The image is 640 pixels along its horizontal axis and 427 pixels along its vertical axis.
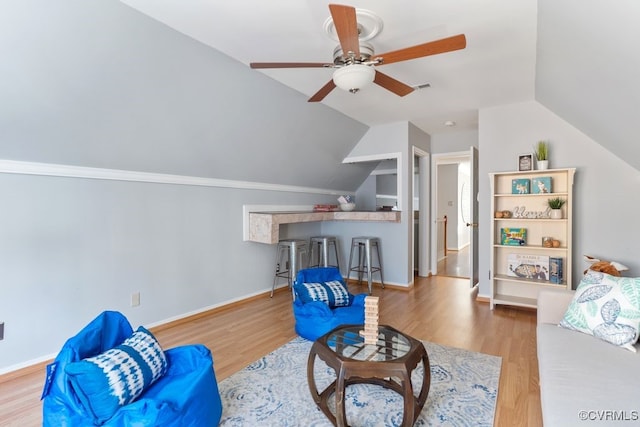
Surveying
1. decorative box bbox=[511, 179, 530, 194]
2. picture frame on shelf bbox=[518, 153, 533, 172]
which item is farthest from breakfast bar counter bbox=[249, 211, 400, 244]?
picture frame on shelf bbox=[518, 153, 533, 172]

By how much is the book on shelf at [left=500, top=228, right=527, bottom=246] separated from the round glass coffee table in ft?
8.15

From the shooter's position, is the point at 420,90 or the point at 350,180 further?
the point at 350,180

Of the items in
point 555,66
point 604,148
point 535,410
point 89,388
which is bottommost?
point 535,410

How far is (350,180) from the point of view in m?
5.63

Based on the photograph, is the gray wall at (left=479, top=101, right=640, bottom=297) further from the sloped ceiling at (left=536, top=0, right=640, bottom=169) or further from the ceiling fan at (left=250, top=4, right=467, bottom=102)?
the ceiling fan at (left=250, top=4, right=467, bottom=102)

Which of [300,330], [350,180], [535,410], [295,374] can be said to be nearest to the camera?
[535,410]

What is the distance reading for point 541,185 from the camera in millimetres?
3521

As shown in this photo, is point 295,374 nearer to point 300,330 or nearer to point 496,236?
point 300,330

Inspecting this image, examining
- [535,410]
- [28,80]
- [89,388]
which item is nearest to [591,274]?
[535,410]

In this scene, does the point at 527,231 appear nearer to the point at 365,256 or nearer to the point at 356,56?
the point at 365,256

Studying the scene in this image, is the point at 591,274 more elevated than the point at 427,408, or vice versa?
the point at 591,274

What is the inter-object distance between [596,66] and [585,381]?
1.80 meters

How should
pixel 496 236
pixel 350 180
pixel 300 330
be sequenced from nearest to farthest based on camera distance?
pixel 300 330
pixel 496 236
pixel 350 180

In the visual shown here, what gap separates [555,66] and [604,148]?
1.46m
